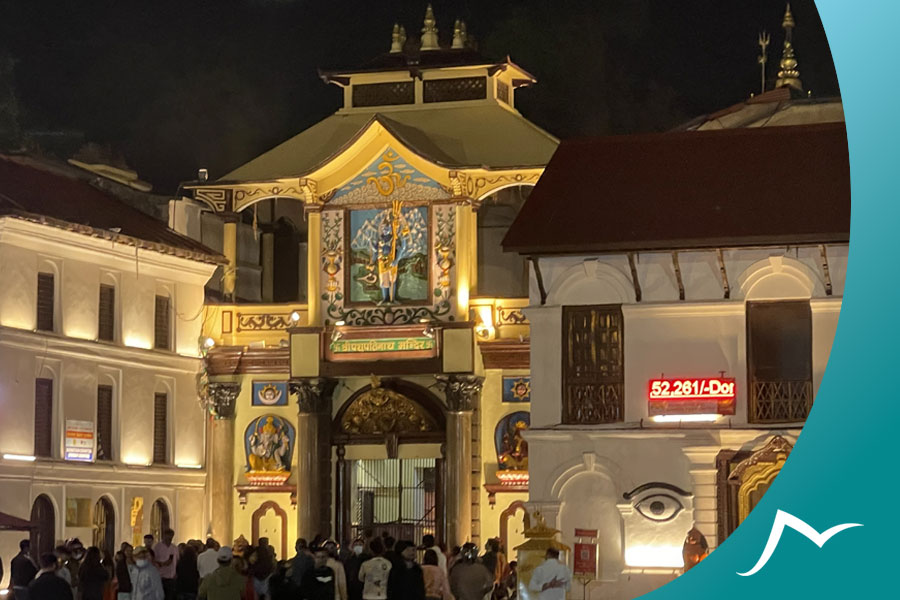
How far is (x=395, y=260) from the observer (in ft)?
168

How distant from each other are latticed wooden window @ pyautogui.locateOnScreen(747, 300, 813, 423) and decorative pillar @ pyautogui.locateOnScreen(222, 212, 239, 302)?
55.9 feet

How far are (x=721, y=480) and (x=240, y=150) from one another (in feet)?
93.3

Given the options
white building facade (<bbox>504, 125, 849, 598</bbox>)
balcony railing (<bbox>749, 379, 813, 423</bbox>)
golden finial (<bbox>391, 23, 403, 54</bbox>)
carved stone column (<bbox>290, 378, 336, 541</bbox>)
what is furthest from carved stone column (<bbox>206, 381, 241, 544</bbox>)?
balcony railing (<bbox>749, 379, 813, 423</bbox>)

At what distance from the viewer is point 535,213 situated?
42.8m

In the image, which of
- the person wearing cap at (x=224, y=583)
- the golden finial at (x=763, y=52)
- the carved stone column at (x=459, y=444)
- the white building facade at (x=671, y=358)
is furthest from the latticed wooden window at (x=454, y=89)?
the person wearing cap at (x=224, y=583)

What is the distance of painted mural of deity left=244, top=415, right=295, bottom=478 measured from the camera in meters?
51.9

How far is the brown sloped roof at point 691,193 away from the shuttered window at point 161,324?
12.9 meters

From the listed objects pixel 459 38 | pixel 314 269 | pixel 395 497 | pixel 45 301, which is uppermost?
pixel 459 38

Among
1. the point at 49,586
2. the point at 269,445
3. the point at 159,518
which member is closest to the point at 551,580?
the point at 49,586

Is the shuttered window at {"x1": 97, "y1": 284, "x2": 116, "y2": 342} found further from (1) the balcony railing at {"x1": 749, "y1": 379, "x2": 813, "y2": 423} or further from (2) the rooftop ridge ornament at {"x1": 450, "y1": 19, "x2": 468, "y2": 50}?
(1) the balcony railing at {"x1": 749, "y1": 379, "x2": 813, "y2": 423}

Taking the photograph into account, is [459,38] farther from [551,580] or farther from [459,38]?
[551,580]

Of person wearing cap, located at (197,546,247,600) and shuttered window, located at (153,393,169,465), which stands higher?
shuttered window, located at (153,393,169,465)

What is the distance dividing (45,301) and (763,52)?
2229 centimetres

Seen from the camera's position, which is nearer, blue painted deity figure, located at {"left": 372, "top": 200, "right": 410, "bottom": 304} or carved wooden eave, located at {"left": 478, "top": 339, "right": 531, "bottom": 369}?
carved wooden eave, located at {"left": 478, "top": 339, "right": 531, "bottom": 369}
